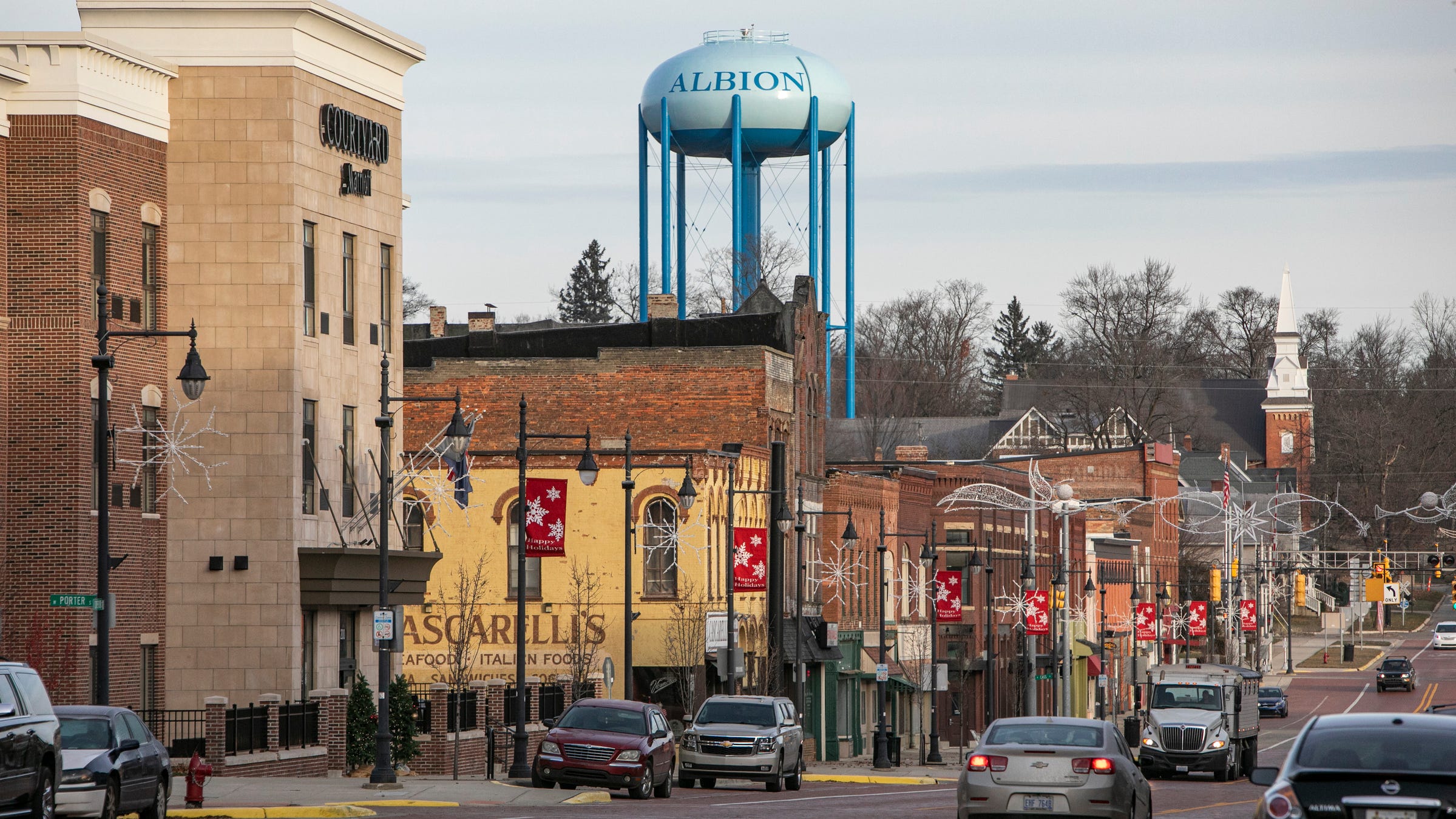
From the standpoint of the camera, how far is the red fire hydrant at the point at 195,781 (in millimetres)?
28500

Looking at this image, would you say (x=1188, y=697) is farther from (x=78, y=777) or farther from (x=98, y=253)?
(x=78, y=777)

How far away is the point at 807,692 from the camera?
6494cm

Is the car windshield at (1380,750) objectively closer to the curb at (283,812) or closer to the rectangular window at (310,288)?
the curb at (283,812)

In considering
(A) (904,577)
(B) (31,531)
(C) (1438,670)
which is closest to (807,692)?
(A) (904,577)

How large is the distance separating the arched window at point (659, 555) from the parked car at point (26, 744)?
3669 cm

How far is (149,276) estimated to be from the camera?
135ft

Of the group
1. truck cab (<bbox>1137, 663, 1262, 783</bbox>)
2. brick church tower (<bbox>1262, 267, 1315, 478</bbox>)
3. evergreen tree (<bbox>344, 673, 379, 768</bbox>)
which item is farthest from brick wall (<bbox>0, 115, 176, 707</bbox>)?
brick church tower (<bbox>1262, 267, 1315, 478</bbox>)

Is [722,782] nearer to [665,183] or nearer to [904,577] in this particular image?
[904,577]

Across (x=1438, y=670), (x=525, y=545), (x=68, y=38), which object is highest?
(x=68, y=38)

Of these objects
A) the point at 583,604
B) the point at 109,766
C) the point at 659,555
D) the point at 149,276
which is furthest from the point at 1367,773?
the point at 659,555

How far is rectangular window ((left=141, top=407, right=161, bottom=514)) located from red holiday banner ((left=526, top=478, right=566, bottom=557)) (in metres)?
7.02

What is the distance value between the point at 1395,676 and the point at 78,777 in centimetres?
8841

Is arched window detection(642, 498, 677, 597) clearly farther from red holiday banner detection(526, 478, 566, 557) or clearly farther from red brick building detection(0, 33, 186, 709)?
red brick building detection(0, 33, 186, 709)

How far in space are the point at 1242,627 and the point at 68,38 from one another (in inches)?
2664
